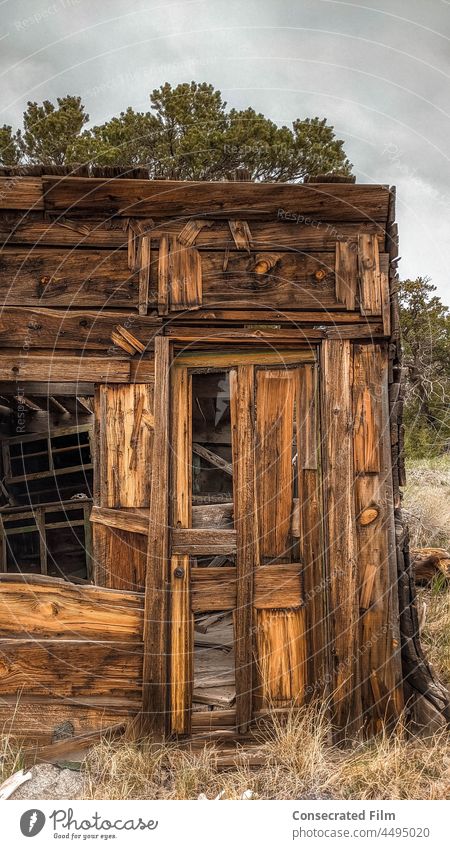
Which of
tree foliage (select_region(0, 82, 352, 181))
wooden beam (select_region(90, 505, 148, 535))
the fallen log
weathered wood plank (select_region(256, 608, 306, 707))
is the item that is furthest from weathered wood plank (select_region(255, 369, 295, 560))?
tree foliage (select_region(0, 82, 352, 181))

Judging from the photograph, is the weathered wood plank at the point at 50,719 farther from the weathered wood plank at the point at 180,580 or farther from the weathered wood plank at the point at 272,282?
the weathered wood plank at the point at 272,282

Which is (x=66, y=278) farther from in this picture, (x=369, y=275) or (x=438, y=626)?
(x=438, y=626)

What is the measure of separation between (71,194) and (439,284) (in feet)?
38.0

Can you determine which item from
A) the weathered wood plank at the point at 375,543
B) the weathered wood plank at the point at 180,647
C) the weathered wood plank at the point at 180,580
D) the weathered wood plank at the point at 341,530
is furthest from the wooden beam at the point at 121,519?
the weathered wood plank at the point at 375,543

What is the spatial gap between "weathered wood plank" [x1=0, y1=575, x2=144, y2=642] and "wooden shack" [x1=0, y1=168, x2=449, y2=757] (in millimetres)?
14

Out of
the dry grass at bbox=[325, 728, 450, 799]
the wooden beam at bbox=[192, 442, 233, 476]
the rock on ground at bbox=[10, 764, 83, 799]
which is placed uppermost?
the wooden beam at bbox=[192, 442, 233, 476]

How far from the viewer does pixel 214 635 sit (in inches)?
259

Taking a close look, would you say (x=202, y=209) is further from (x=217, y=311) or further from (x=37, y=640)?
(x=37, y=640)

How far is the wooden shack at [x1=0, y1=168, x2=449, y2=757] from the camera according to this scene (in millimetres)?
4137

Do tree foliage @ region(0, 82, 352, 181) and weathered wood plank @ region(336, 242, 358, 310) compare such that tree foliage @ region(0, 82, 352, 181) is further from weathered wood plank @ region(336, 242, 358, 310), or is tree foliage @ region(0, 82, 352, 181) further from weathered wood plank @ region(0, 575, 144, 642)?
weathered wood plank @ region(0, 575, 144, 642)

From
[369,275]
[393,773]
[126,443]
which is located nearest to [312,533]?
[126,443]

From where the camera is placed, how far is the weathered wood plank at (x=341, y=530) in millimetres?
4172

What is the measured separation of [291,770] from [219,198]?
3.83 metres

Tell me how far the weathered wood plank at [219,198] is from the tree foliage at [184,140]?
5.30 m
